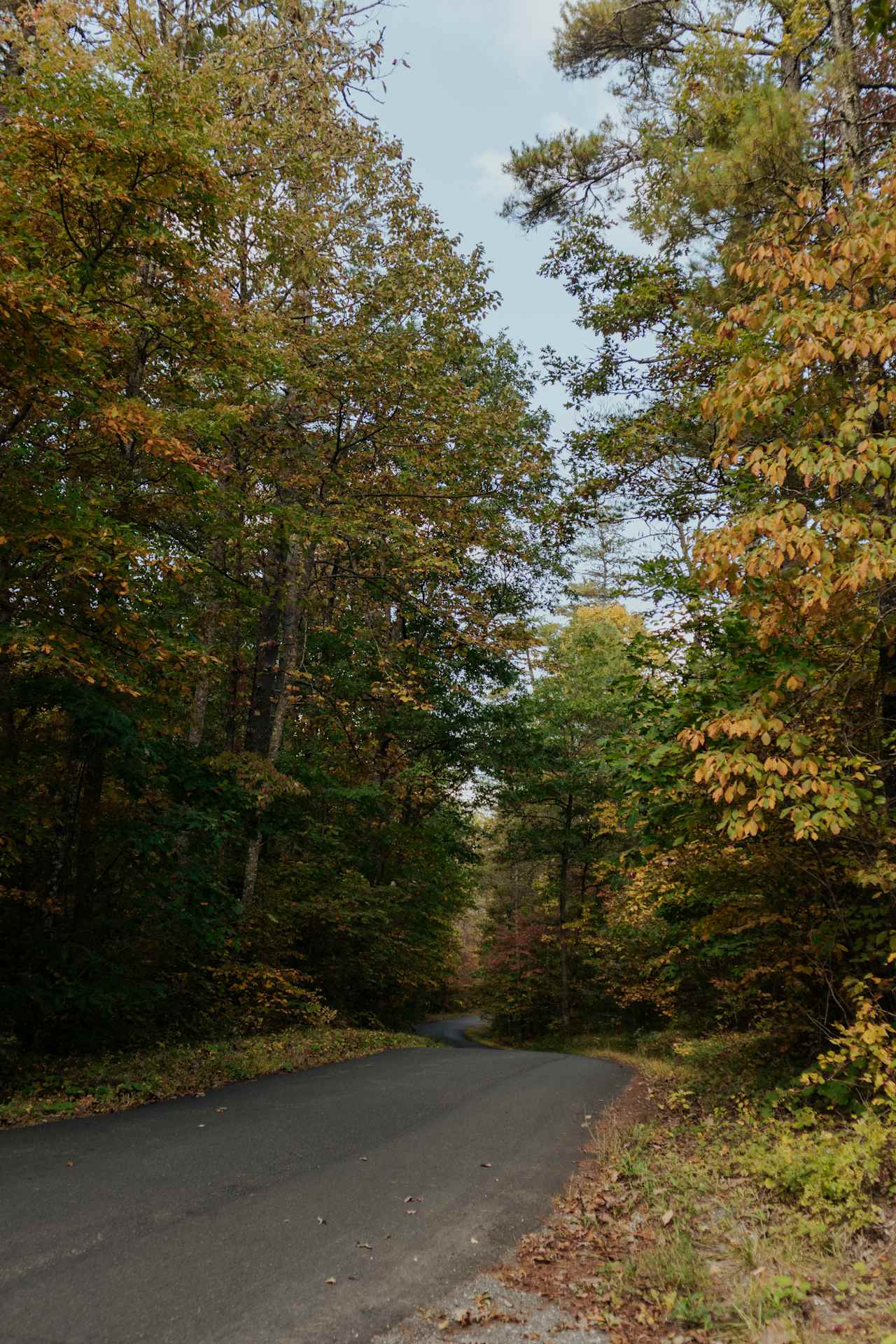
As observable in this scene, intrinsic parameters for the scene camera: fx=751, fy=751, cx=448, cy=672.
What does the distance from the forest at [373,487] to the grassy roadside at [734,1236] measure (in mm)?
718

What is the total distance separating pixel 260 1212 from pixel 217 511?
28.5ft

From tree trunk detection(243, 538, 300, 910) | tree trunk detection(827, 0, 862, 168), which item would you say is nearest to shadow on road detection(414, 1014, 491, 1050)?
tree trunk detection(243, 538, 300, 910)

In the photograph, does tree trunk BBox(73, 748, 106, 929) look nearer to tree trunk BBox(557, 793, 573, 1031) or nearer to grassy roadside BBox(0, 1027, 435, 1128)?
grassy roadside BBox(0, 1027, 435, 1128)

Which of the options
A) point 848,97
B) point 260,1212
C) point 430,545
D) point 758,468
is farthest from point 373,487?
point 260,1212

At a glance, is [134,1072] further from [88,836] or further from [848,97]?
[848,97]

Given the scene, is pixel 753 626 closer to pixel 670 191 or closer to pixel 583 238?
pixel 670 191

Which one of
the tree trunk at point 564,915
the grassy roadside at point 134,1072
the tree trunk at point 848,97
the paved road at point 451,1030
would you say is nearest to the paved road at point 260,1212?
the grassy roadside at point 134,1072

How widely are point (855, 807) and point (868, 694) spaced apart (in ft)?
8.72

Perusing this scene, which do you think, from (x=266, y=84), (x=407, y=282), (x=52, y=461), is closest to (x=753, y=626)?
(x=52, y=461)

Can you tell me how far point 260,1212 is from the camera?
4570 millimetres

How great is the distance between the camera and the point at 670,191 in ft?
28.9

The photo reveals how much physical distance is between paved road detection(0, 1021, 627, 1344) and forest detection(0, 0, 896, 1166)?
2.42 metres

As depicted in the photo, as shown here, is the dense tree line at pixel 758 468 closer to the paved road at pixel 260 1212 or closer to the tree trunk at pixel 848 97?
the tree trunk at pixel 848 97

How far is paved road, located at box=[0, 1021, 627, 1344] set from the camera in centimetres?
342
